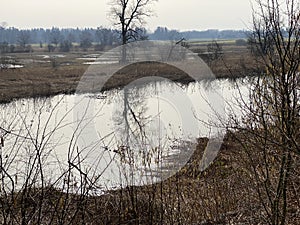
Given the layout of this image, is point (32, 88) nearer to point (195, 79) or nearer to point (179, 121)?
point (195, 79)

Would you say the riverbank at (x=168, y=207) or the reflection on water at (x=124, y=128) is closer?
the riverbank at (x=168, y=207)

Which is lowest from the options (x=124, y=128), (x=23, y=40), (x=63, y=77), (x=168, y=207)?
(x=124, y=128)

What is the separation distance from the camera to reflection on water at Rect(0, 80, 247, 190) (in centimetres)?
566

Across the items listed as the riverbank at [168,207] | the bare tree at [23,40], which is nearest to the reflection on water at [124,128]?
the riverbank at [168,207]

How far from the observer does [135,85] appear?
62.3 feet

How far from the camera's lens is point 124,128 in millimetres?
10133

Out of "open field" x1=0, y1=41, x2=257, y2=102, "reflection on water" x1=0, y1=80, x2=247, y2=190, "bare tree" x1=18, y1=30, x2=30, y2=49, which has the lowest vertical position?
"reflection on water" x1=0, y1=80, x2=247, y2=190

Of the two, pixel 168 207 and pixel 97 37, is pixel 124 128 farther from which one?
pixel 97 37

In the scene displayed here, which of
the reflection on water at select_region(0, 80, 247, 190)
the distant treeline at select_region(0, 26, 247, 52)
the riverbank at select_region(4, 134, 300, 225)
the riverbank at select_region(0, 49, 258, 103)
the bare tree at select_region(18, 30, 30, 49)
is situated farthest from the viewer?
the bare tree at select_region(18, 30, 30, 49)

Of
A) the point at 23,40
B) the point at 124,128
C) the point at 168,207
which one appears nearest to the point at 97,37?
the point at 23,40

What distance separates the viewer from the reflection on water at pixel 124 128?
223 inches

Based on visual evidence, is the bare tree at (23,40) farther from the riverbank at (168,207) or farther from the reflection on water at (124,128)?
the riverbank at (168,207)

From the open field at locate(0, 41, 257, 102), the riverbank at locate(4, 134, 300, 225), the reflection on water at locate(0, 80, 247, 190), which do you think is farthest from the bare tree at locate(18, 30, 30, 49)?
the riverbank at locate(4, 134, 300, 225)

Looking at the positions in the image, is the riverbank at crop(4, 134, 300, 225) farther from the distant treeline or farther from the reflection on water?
the distant treeline
